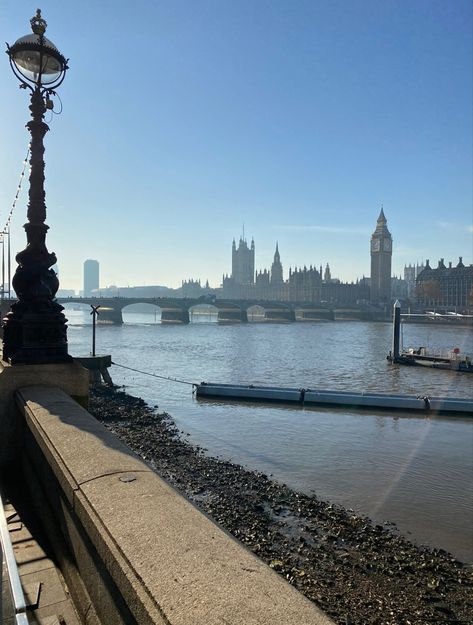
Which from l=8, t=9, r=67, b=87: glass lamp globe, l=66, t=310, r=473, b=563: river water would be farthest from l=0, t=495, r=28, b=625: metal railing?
l=66, t=310, r=473, b=563: river water

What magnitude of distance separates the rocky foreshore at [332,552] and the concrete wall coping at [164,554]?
2.30 m

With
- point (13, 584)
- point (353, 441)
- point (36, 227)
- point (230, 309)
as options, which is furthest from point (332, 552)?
point (230, 309)

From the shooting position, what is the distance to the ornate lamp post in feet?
23.6

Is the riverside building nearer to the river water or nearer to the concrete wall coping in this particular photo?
the river water

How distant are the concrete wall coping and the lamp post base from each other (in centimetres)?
338

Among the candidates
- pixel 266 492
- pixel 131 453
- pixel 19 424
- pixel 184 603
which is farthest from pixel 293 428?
pixel 184 603

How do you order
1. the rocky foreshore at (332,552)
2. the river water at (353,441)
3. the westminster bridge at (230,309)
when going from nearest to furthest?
the rocky foreshore at (332,552) < the river water at (353,441) < the westminster bridge at (230,309)

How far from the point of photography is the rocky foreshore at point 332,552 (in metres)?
7.81

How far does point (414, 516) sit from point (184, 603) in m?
11.8

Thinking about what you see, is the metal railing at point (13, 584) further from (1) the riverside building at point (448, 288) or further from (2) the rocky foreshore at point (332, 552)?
(1) the riverside building at point (448, 288)

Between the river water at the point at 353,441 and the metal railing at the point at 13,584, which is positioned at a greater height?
the metal railing at the point at 13,584

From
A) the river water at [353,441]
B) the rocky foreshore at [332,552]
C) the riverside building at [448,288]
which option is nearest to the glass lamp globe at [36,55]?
the rocky foreshore at [332,552]

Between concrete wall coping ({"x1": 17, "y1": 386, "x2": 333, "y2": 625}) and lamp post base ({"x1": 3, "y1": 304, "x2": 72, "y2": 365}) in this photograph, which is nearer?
concrete wall coping ({"x1": 17, "y1": 386, "x2": 333, "y2": 625})

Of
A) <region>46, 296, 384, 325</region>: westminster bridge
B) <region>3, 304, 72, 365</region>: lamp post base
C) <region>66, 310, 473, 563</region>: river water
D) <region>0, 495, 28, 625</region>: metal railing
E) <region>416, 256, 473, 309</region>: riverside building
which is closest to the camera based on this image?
<region>0, 495, 28, 625</region>: metal railing
